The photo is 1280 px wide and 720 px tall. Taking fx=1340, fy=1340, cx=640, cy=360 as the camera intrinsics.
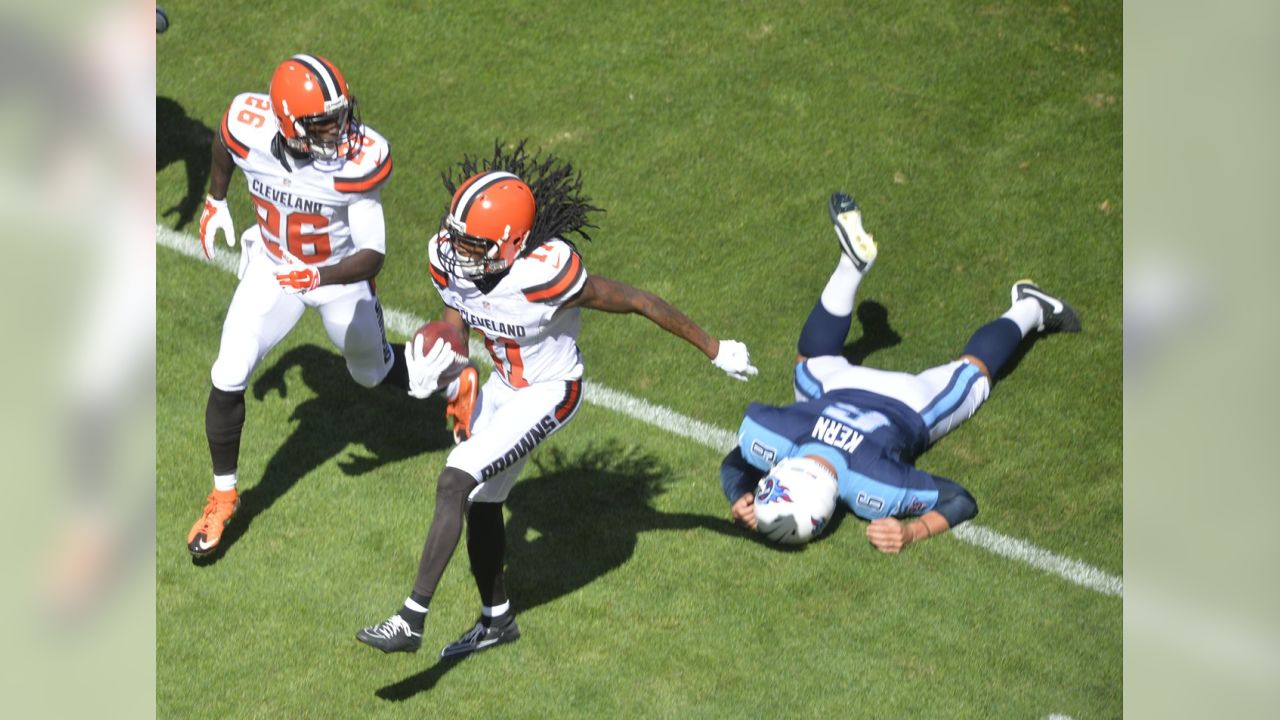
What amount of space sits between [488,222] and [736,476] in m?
2.54

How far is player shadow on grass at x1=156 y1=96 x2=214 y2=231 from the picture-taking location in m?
10.1

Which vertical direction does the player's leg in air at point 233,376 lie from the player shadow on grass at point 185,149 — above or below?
above

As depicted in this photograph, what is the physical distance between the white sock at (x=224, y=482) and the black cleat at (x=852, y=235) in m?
3.78

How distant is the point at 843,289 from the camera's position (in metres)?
8.16

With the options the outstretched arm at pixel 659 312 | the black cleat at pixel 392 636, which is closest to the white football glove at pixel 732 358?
the outstretched arm at pixel 659 312

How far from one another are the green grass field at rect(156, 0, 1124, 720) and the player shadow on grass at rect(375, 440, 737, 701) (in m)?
0.02

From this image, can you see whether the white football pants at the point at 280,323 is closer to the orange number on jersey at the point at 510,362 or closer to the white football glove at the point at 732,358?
the orange number on jersey at the point at 510,362

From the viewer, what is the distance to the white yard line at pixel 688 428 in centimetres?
719

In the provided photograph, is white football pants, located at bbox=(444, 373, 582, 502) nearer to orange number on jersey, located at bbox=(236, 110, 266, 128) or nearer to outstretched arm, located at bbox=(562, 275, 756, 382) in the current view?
outstretched arm, located at bbox=(562, 275, 756, 382)

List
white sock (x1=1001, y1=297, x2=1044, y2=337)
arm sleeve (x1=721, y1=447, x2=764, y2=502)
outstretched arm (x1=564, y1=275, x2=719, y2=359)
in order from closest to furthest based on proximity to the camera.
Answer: outstretched arm (x1=564, y1=275, x2=719, y2=359)
arm sleeve (x1=721, y1=447, x2=764, y2=502)
white sock (x1=1001, y1=297, x2=1044, y2=337)

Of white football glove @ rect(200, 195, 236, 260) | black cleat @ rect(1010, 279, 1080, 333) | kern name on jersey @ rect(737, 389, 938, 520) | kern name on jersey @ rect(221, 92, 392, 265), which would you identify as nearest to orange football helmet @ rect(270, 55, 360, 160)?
kern name on jersey @ rect(221, 92, 392, 265)
